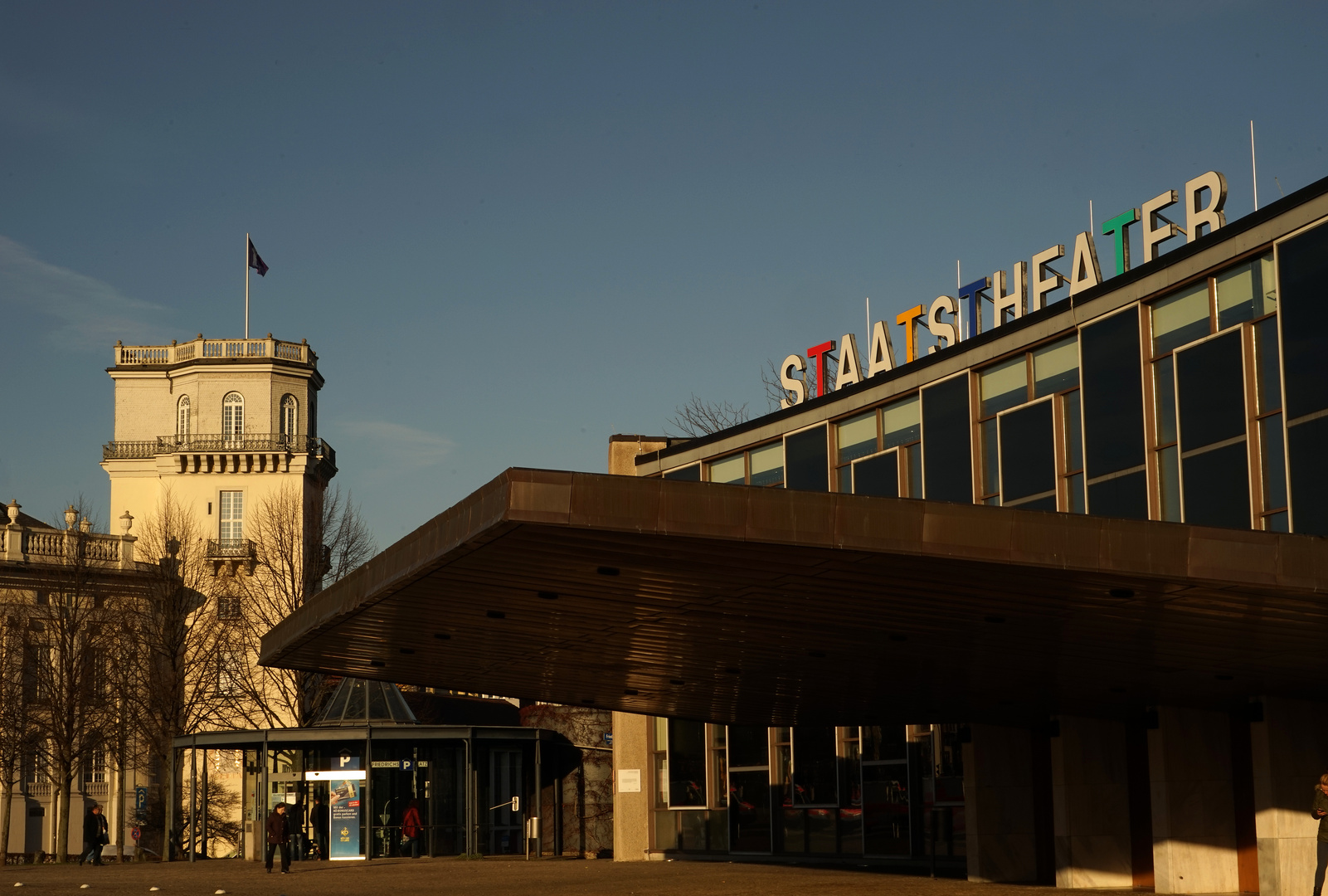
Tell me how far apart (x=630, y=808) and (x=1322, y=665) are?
956 inches

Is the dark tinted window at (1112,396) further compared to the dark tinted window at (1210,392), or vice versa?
the dark tinted window at (1112,396)

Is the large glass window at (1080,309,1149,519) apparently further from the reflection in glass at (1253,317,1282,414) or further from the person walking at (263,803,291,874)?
the person walking at (263,803,291,874)

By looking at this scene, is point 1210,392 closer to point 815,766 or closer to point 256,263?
point 815,766

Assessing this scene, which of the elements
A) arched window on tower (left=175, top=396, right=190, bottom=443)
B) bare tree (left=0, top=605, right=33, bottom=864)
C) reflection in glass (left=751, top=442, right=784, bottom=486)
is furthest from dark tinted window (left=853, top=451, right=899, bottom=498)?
arched window on tower (left=175, top=396, right=190, bottom=443)

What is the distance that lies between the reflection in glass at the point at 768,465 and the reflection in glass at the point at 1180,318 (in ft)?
39.2

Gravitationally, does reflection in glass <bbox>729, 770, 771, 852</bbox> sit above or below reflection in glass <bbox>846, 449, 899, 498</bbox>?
below

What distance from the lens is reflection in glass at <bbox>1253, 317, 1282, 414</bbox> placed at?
21.2m

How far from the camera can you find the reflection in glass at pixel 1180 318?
22703mm

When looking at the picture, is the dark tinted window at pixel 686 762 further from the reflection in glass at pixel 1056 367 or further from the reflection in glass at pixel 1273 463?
the reflection in glass at pixel 1273 463

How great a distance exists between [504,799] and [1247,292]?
30107 mm

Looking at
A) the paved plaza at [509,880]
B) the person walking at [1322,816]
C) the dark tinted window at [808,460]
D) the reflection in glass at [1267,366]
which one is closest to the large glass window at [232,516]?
the paved plaza at [509,880]

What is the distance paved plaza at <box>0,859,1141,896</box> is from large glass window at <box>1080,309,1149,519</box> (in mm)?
6034

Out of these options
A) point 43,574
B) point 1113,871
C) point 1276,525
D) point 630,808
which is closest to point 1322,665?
point 1276,525

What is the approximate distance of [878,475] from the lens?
31094mm
